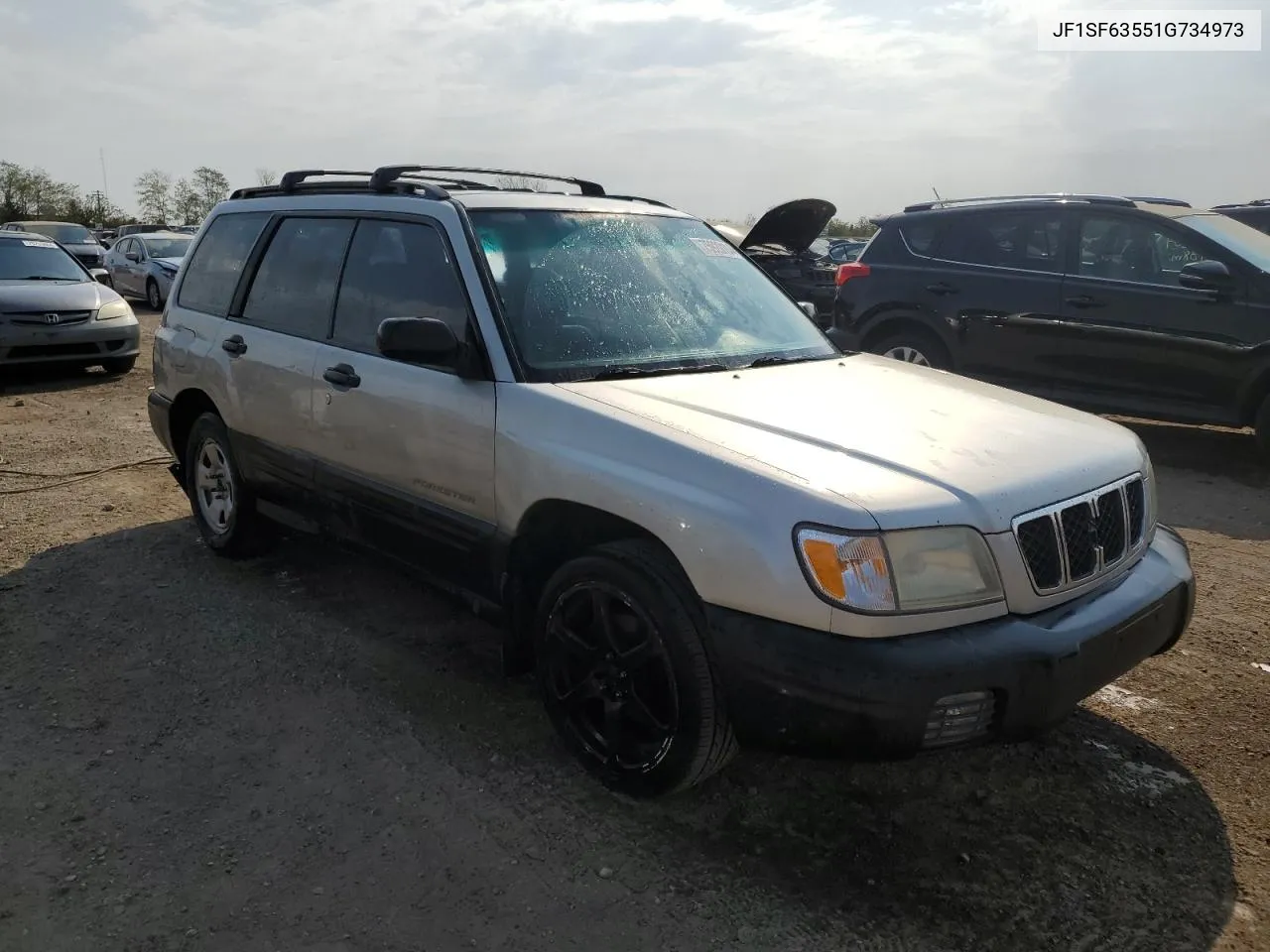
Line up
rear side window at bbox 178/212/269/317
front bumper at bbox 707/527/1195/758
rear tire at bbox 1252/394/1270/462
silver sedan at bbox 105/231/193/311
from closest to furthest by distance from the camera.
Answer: front bumper at bbox 707/527/1195/758 → rear side window at bbox 178/212/269/317 → rear tire at bbox 1252/394/1270/462 → silver sedan at bbox 105/231/193/311

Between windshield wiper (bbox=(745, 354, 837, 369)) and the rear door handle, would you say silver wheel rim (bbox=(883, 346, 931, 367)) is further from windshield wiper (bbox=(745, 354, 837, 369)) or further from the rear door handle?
the rear door handle

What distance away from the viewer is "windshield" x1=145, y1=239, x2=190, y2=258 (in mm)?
17984

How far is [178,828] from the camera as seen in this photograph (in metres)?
2.92

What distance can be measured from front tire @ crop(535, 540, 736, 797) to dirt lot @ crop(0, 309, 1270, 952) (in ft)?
0.64

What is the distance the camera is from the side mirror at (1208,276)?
6.80 m

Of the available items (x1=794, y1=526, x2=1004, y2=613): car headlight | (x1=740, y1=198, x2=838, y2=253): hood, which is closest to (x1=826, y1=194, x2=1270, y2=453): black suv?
(x1=740, y1=198, x2=838, y2=253): hood

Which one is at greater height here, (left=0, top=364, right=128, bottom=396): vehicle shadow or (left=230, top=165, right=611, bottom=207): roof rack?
(left=230, top=165, right=611, bottom=207): roof rack

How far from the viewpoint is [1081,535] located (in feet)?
9.31

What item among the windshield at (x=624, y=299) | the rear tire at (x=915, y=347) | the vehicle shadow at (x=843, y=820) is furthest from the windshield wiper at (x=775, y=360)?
the rear tire at (x=915, y=347)

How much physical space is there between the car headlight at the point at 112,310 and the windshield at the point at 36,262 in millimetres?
569

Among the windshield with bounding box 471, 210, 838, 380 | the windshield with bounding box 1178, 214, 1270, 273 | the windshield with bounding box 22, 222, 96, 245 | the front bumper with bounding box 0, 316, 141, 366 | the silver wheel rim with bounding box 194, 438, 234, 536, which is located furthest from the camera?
the windshield with bounding box 22, 222, 96, 245

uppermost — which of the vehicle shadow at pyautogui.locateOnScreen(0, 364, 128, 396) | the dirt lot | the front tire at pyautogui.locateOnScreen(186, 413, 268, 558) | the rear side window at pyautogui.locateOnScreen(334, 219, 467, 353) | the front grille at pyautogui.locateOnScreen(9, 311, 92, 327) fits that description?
the rear side window at pyautogui.locateOnScreen(334, 219, 467, 353)

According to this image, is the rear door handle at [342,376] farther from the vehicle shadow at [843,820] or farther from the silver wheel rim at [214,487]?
the silver wheel rim at [214,487]

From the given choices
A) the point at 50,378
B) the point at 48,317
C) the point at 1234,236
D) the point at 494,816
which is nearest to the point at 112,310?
the point at 48,317
